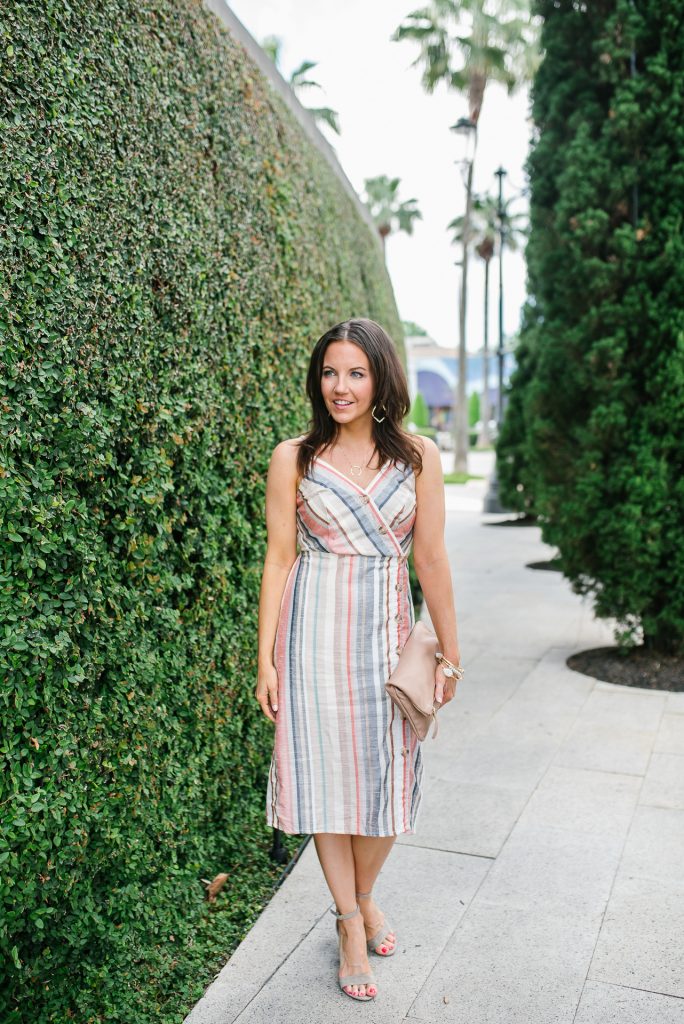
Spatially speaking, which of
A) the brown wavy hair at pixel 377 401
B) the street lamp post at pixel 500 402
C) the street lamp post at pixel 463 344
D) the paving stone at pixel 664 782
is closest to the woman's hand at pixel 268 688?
the brown wavy hair at pixel 377 401

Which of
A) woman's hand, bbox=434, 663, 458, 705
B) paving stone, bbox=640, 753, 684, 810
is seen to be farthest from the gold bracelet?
paving stone, bbox=640, 753, 684, 810

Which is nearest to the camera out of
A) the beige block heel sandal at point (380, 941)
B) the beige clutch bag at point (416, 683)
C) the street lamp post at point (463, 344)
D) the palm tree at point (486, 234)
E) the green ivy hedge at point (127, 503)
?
the green ivy hedge at point (127, 503)

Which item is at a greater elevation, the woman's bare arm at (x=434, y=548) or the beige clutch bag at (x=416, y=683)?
the woman's bare arm at (x=434, y=548)

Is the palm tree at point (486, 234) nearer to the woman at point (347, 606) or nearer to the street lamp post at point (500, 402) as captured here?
the street lamp post at point (500, 402)

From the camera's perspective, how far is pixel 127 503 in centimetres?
269

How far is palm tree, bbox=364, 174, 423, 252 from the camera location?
45.7m

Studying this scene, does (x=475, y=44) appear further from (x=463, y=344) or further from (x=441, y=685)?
(x=441, y=685)

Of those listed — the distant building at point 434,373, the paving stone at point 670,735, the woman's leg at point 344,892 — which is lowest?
the paving stone at point 670,735

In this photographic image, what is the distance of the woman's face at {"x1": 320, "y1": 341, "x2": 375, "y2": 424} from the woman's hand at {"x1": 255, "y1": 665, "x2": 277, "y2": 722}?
808 millimetres

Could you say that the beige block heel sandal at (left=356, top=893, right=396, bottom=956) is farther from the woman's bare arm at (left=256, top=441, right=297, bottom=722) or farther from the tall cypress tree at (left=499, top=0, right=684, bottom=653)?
the tall cypress tree at (left=499, top=0, right=684, bottom=653)

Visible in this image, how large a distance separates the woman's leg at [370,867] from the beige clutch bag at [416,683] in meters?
0.44

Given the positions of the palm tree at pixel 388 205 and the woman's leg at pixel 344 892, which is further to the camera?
the palm tree at pixel 388 205

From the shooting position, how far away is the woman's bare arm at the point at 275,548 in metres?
2.76

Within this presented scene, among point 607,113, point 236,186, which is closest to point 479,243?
point 607,113
